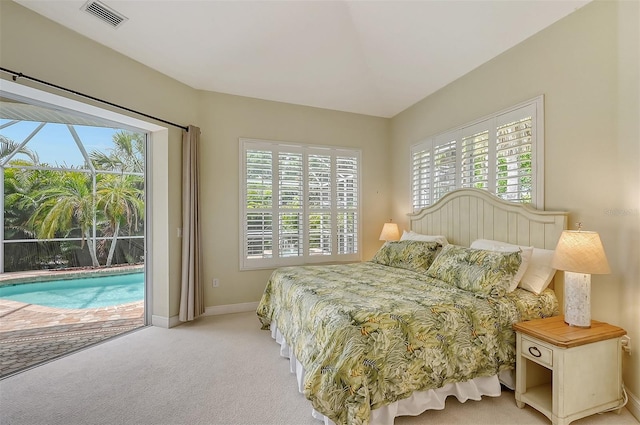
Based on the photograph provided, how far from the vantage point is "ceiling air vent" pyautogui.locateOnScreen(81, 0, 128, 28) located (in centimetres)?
243

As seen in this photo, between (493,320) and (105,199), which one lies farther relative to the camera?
(105,199)

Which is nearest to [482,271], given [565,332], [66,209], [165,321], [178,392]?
[565,332]

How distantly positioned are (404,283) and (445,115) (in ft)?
7.64

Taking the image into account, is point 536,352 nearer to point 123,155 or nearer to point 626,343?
point 626,343

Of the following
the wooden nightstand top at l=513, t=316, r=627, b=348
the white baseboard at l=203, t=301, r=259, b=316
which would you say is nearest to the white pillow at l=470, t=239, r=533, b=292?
the wooden nightstand top at l=513, t=316, r=627, b=348

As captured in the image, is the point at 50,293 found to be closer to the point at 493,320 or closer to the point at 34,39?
the point at 34,39

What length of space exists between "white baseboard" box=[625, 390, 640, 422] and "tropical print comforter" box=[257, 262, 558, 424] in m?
0.64

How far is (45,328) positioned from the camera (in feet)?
9.77

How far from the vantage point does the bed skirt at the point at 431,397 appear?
5.90 feet

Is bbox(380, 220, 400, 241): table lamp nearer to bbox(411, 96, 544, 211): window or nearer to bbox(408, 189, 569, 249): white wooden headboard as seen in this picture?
bbox(408, 189, 569, 249): white wooden headboard

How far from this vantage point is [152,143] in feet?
12.0

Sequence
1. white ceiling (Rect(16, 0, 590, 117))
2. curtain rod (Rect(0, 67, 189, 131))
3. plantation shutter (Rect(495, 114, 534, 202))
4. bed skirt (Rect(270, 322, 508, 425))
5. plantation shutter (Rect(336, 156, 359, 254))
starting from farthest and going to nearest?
plantation shutter (Rect(336, 156, 359, 254))
plantation shutter (Rect(495, 114, 534, 202))
white ceiling (Rect(16, 0, 590, 117))
curtain rod (Rect(0, 67, 189, 131))
bed skirt (Rect(270, 322, 508, 425))

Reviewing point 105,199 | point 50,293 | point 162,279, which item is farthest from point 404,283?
point 50,293

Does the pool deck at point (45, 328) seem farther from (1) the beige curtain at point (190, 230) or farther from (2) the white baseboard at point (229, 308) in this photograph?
(2) the white baseboard at point (229, 308)
